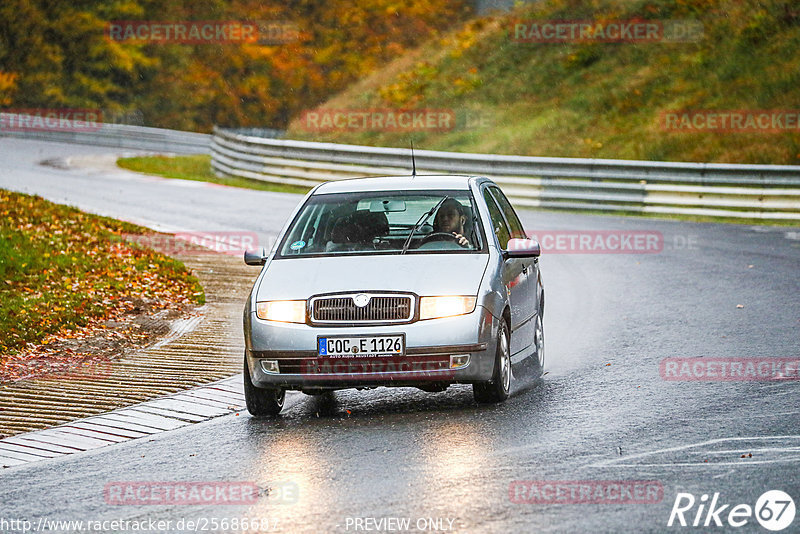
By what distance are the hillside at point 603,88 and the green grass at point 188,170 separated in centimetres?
388

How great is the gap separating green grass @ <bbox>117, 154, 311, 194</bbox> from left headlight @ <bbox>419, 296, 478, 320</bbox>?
2079 cm

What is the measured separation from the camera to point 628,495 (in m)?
Answer: 6.49

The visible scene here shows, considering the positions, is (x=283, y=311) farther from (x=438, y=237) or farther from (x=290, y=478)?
(x=290, y=478)

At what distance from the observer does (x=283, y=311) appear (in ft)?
29.1

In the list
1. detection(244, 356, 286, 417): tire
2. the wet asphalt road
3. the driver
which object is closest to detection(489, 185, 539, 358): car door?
the wet asphalt road

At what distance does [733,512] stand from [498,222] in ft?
15.1

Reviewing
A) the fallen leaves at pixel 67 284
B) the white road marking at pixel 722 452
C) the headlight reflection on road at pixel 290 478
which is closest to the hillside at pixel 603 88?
the fallen leaves at pixel 67 284

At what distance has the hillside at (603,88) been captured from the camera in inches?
1235

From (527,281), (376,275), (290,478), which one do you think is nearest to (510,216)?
(527,281)

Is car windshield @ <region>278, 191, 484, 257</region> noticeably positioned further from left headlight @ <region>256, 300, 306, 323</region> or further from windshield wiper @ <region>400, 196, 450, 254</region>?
left headlight @ <region>256, 300, 306, 323</region>

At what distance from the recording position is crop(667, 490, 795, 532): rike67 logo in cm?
593

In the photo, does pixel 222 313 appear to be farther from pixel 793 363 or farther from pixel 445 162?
pixel 445 162

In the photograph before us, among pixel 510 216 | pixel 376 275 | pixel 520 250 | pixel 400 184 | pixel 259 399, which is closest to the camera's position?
pixel 376 275

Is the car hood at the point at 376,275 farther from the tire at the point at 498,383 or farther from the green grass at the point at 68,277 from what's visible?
the green grass at the point at 68,277
